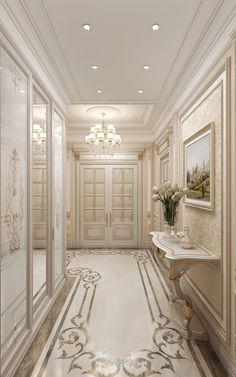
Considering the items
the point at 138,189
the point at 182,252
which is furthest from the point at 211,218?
the point at 138,189

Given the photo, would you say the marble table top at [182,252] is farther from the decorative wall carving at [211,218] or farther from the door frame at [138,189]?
the door frame at [138,189]

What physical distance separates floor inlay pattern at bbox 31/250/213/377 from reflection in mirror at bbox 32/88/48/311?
52cm

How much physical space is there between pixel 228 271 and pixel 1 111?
7.24 ft

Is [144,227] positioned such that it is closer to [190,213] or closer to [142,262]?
[142,262]

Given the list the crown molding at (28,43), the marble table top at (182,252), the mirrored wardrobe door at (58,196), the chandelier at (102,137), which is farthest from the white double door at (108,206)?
the marble table top at (182,252)

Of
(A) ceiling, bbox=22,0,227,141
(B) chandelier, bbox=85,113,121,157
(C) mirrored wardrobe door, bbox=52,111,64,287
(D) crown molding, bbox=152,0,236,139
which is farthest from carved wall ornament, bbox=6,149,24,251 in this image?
(B) chandelier, bbox=85,113,121,157

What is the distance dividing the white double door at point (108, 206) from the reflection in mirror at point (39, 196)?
10.7 ft

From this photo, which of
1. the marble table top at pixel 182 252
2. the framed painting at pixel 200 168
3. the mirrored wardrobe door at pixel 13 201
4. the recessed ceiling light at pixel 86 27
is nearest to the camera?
the mirrored wardrobe door at pixel 13 201

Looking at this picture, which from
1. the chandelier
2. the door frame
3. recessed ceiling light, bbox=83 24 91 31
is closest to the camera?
recessed ceiling light, bbox=83 24 91 31

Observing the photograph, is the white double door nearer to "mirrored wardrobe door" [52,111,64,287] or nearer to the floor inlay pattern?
the floor inlay pattern

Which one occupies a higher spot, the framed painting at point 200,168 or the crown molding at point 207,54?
the crown molding at point 207,54

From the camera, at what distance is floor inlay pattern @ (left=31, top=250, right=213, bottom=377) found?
1898 mm

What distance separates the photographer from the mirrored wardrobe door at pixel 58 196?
125 inches

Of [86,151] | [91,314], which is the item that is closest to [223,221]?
[91,314]
